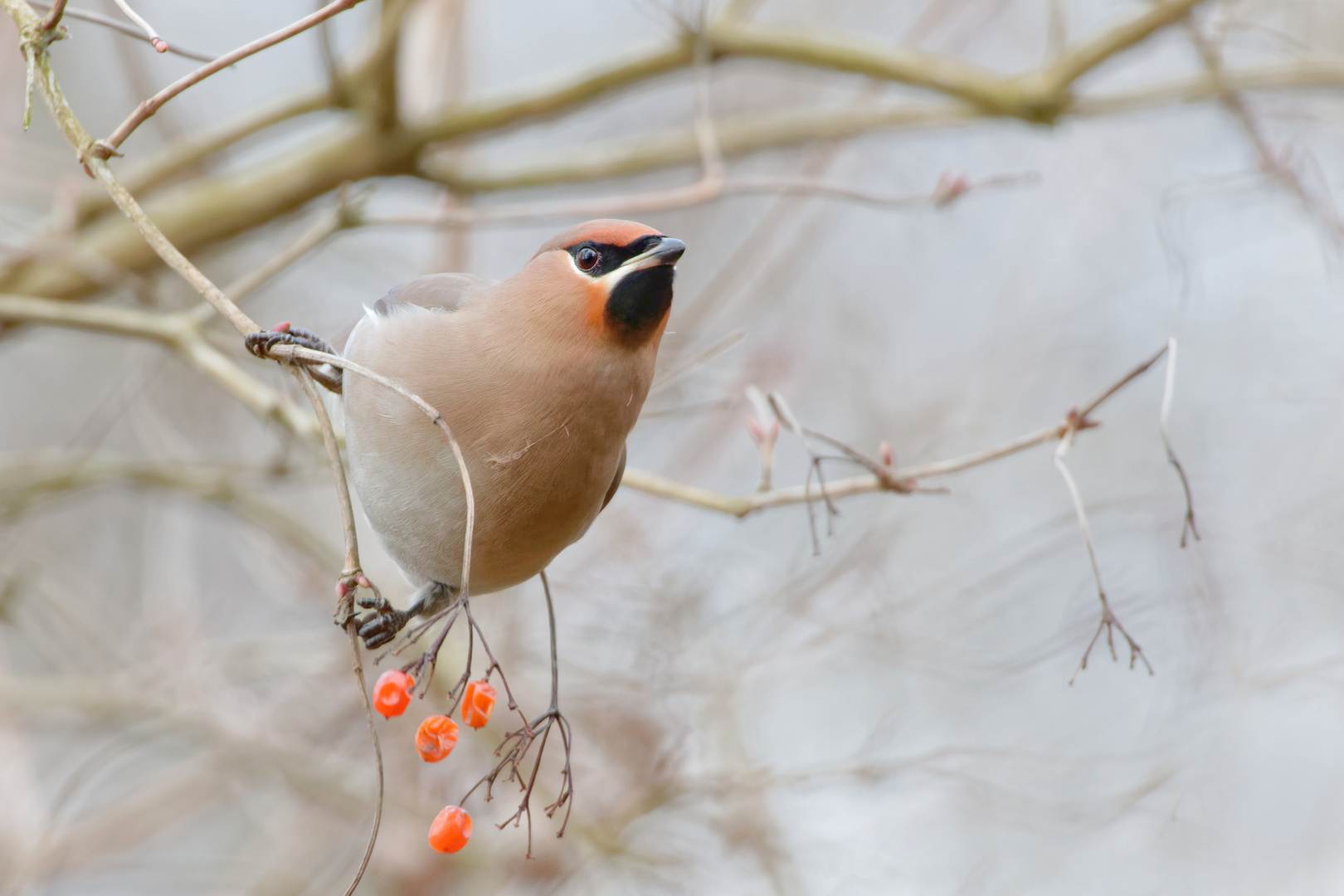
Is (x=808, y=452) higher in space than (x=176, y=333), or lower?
lower

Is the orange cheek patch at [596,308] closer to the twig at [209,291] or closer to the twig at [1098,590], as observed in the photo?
the twig at [209,291]

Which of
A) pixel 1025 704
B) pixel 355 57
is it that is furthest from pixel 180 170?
pixel 1025 704

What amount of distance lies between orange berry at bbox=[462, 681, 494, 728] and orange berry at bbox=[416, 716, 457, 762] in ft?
0.22

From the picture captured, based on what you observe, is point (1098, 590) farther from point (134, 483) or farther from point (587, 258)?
point (134, 483)

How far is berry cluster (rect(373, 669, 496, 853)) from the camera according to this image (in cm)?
Result: 205

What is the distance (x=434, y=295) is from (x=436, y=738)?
1152mm

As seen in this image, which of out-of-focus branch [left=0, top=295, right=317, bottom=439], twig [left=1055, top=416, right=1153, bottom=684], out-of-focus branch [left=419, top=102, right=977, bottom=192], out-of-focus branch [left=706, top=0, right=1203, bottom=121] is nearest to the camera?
twig [left=1055, top=416, right=1153, bottom=684]

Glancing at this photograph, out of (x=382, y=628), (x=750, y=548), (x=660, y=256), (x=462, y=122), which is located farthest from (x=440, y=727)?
(x=750, y=548)

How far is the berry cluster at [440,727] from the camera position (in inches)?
80.7

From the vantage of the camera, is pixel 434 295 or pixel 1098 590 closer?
pixel 1098 590

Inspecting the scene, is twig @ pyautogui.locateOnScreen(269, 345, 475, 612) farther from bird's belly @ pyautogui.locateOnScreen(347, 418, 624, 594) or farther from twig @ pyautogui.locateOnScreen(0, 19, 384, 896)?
bird's belly @ pyautogui.locateOnScreen(347, 418, 624, 594)

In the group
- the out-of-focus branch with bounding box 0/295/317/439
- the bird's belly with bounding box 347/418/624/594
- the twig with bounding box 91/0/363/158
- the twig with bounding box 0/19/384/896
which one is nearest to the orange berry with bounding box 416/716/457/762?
the twig with bounding box 0/19/384/896

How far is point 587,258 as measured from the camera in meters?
2.59

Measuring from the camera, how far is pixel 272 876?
488cm
